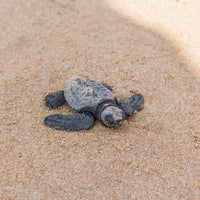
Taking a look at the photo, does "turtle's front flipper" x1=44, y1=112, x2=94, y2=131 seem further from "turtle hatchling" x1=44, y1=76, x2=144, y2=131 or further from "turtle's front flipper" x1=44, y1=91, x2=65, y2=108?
"turtle's front flipper" x1=44, y1=91, x2=65, y2=108

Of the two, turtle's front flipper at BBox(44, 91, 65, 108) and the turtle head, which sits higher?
the turtle head

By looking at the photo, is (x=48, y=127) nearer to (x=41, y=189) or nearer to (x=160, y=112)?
(x=41, y=189)

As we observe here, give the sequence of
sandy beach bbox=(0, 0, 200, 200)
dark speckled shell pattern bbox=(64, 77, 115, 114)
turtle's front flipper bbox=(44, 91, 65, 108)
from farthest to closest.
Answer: turtle's front flipper bbox=(44, 91, 65, 108) → dark speckled shell pattern bbox=(64, 77, 115, 114) → sandy beach bbox=(0, 0, 200, 200)

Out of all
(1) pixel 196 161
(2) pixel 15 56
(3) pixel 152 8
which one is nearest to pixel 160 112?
(1) pixel 196 161

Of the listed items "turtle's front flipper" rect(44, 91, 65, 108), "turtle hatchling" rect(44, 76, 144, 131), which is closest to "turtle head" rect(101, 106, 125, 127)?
"turtle hatchling" rect(44, 76, 144, 131)

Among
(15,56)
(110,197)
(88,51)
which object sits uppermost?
(88,51)

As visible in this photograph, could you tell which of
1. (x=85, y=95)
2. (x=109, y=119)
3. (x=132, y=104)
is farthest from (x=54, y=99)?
(x=132, y=104)
